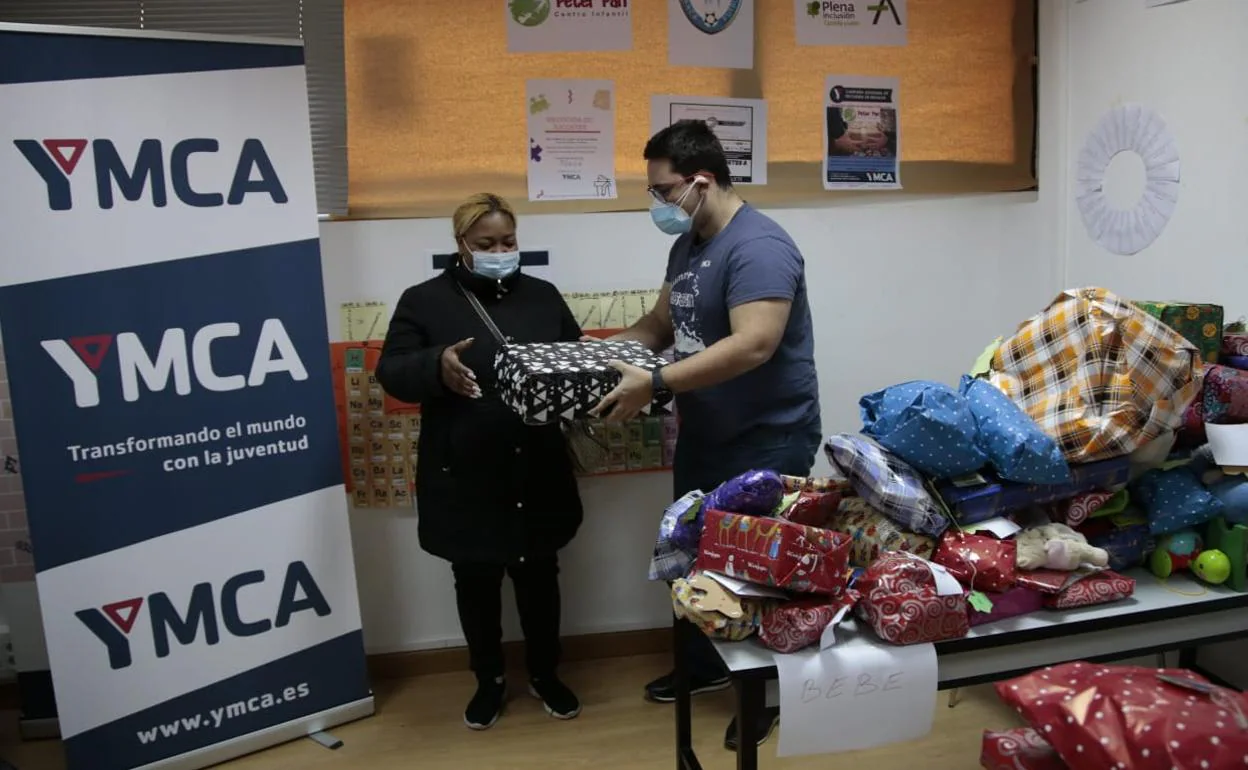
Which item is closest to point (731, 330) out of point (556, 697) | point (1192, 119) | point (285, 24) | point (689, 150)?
point (689, 150)

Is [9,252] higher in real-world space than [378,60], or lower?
lower

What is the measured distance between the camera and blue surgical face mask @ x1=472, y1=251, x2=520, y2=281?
229cm

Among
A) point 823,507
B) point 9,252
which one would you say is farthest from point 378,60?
point 823,507

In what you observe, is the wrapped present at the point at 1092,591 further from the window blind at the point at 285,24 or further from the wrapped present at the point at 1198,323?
the window blind at the point at 285,24

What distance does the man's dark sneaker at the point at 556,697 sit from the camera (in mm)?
2553

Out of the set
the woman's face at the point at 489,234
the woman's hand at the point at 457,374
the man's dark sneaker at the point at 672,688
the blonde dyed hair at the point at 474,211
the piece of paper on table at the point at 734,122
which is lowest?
the man's dark sneaker at the point at 672,688

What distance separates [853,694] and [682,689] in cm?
51

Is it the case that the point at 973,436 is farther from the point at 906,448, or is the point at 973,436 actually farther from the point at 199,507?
the point at 199,507

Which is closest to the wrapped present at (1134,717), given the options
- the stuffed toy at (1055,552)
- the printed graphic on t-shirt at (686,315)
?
the stuffed toy at (1055,552)

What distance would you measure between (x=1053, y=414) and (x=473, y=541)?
1.54 metres

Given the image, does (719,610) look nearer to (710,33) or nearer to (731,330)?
(731,330)

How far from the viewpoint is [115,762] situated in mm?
2219

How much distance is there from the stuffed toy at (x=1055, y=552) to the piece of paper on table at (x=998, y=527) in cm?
2

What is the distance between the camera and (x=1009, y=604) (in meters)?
1.43
